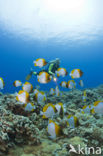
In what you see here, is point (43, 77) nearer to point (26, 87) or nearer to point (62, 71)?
point (26, 87)

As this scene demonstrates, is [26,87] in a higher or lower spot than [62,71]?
lower

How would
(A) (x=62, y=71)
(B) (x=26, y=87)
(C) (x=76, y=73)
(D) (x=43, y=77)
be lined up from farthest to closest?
(A) (x=62, y=71), (C) (x=76, y=73), (B) (x=26, y=87), (D) (x=43, y=77)

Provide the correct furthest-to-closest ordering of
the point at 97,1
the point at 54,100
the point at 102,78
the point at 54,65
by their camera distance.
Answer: the point at 102,78 < the point at 97,1 < the point at 54,100 < the point at 54,65

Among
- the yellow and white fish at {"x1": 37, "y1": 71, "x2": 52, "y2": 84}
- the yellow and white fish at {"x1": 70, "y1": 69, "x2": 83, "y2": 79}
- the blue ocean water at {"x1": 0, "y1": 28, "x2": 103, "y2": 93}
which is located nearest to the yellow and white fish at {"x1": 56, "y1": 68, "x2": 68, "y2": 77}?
the yellow and white fish at {"x1": 70, "y1": 69, "x2": 83, "y2": 79}

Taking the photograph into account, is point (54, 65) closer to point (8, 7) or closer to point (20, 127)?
point (20, 127)

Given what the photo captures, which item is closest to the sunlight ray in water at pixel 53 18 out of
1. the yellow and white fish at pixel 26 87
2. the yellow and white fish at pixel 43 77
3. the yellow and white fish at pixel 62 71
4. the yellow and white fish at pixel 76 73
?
the yellow and white fish at pixel 62 71

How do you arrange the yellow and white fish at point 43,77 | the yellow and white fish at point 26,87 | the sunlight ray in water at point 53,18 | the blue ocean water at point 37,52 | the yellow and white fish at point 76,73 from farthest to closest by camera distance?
the blue ocean water at point 37,52 < the sunlight ray in water at point 53,18 < the yellow and white fish at point 76,73 < the yellow and white fish at point 26,87 < the yellow and white fish at point 43,77

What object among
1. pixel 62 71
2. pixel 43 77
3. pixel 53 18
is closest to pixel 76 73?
pixel 62 71

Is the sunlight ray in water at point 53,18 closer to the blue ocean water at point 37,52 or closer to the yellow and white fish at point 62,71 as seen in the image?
the blue ocean water at point 37,52

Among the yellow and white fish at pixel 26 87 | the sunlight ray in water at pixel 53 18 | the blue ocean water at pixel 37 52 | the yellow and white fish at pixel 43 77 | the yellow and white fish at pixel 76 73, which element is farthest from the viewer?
the blue ocean water at pixel 37 52

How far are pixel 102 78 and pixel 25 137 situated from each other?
553 ft

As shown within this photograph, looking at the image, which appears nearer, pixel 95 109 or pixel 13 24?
pixel 95 109

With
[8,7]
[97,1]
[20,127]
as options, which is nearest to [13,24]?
[8,7]

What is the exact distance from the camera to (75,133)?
4.65 metres
